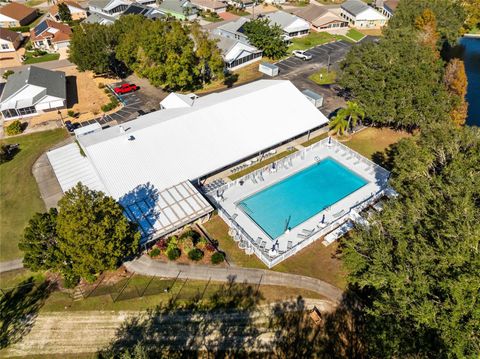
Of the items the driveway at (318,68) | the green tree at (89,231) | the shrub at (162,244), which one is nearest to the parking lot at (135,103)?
the driveway at (318,68)

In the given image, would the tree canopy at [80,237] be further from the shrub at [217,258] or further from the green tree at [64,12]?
the green tree at [64,12]

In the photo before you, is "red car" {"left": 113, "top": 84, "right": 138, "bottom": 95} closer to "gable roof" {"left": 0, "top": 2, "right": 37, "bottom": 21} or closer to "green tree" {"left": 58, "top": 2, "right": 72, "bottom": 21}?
"green tree" {"left": 58, "top": 2, "right": 72, "bottom": 21}

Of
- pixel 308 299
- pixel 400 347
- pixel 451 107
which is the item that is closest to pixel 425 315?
pixel 400 347

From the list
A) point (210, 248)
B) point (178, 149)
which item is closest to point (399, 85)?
point (178, 149)

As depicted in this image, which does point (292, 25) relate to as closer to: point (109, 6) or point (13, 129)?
point (109, 6)

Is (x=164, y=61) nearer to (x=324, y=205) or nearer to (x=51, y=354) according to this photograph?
(x=324, y=205)

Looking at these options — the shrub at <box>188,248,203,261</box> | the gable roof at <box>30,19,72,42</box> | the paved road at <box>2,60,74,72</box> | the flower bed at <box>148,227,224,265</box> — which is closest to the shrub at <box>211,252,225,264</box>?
the flower bed at <box>148,227,224,265</box>
